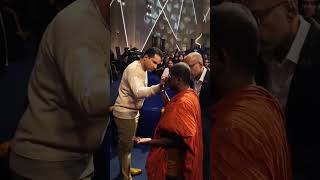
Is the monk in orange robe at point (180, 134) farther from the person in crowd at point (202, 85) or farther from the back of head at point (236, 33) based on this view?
the back of head at point (236, 33)

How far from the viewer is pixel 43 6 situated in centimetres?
114

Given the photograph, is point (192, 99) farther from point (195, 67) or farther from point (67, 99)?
point (67, 99)

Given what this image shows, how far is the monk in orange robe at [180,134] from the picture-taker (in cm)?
106

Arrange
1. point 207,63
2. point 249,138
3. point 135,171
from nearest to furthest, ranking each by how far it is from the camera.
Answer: point 249,138, point 207,63, point 135,171

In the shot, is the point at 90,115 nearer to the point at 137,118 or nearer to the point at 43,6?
the point at 137,118

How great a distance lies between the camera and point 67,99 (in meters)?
1.05

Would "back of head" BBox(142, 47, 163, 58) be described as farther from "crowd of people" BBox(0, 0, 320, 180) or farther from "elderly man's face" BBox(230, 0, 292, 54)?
"elderly man's face" BBox(230, 0, 292, 54)

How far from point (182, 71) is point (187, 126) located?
151 mm

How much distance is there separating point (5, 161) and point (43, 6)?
1.53 feet

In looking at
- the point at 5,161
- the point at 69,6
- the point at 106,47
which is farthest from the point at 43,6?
the point at 5,161

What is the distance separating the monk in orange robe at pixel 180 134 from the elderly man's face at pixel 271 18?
23 cm

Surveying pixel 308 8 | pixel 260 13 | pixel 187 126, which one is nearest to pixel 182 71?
pixel 187 126

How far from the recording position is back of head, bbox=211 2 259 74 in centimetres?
92

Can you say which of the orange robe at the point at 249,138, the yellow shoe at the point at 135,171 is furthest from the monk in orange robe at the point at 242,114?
the yellow shoe at the point at 135,171
